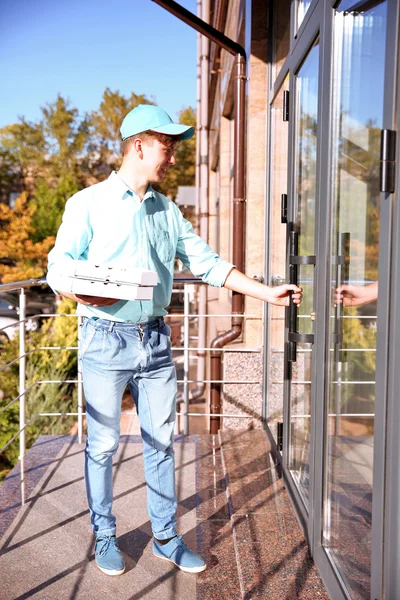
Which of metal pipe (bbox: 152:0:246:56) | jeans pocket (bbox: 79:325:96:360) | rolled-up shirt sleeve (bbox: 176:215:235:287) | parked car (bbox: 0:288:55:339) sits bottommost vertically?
parked car (bbox: 0:288:55:339)

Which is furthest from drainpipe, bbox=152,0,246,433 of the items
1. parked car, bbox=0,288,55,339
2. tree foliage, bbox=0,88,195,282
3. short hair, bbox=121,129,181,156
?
tree foliage, bbox=0,88,195,282

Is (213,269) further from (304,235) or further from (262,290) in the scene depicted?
(304,235)

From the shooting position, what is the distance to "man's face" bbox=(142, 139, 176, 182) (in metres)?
2.54

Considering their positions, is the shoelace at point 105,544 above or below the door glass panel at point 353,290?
below

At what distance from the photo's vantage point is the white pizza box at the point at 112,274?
2.21 meters

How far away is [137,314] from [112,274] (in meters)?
0.40

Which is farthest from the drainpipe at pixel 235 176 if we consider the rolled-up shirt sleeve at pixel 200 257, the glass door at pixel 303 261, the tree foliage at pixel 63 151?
the tree foliage at pixel 63 151

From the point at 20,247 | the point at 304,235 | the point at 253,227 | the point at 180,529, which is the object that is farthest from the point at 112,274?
the point at 20,247

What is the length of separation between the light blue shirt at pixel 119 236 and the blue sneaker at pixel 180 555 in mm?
936

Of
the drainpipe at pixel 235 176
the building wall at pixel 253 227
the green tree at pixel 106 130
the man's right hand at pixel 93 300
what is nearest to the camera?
the man's right hand at pixel 93 300

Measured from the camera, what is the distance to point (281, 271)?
151 inches

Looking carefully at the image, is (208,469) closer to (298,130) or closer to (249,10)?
(298,130)

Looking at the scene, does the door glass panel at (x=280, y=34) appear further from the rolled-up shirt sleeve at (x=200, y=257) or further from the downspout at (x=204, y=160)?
the downspout at (x=204, y=160)

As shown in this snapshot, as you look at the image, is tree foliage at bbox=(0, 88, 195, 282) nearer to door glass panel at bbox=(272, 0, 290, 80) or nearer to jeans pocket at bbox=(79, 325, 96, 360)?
door glass panel at bbox=(272, 0, 290, 80)
